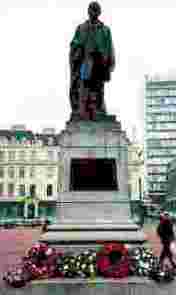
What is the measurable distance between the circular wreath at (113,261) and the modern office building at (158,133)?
163 m

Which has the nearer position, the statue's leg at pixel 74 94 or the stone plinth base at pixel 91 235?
the stone plinth base at pixel 91 235

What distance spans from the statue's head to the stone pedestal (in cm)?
282

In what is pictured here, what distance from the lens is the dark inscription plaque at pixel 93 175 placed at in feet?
55.3

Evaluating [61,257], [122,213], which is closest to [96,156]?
[122,213]

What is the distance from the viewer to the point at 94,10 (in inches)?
706

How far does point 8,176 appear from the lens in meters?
140

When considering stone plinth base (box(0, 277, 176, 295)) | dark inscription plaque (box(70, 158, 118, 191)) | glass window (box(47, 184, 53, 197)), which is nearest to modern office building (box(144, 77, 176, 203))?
glass window (box(47, 184, 53, 197))

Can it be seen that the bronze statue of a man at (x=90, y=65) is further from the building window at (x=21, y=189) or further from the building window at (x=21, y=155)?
the building window at (x=21, y=155)

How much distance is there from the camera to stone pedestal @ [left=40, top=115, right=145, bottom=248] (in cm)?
1609

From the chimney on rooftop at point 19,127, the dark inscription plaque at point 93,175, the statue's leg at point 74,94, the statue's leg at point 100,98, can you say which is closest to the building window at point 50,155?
the chimney on rooftop at point 19,127

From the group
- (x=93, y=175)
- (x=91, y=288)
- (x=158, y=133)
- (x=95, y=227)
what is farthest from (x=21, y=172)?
(x=91, y=288)

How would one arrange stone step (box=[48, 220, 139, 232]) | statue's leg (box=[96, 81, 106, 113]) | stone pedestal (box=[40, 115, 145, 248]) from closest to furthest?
stone pedestal (box=[40, 115, 145, 248])
stone step (box=[48, 220, 139, 232])
statue's leg (box=[96, 81, 106, 113])

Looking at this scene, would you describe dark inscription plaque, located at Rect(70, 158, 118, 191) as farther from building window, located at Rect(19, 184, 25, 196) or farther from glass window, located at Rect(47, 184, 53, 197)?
building window, located at Rect(19, 184, 25, 196)

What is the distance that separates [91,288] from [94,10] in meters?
7.74
